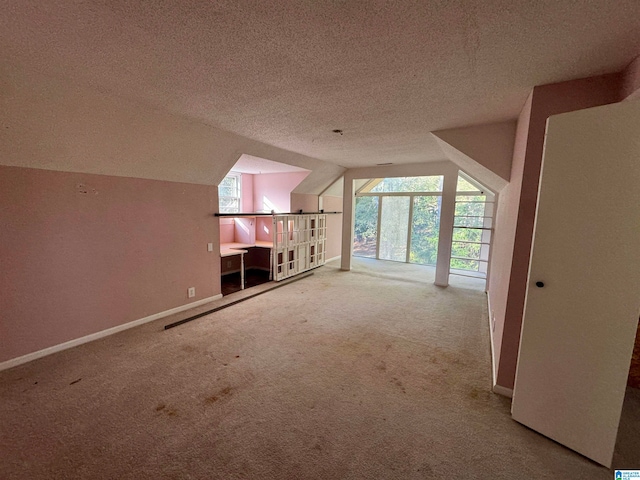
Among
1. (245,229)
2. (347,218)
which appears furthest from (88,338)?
(347,218)

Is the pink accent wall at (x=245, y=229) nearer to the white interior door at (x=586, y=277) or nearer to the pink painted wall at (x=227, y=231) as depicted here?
the pink painted wall at (x=227, y=231)

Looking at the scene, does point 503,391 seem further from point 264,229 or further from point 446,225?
point 264,229

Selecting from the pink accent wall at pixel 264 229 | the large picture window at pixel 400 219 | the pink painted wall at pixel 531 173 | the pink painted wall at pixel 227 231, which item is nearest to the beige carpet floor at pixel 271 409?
the pink painted wall at pixel 531 173

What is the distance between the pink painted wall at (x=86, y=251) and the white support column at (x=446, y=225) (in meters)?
4.13

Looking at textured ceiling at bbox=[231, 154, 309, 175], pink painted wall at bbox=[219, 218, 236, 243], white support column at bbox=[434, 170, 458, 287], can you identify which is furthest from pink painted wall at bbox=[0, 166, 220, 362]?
white support column at bbox=[434, 170, 458, 287]

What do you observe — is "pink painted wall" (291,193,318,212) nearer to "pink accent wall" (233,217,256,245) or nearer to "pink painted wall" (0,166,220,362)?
"pink accent wall" (233,217,256,245)

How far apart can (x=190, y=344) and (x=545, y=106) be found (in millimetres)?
3627

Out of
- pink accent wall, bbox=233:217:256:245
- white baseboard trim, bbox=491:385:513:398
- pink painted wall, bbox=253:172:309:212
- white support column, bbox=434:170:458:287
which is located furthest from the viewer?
pink accent wall, bbox=233:217:256:245

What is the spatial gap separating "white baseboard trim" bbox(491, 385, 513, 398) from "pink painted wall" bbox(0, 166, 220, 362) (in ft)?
11.7

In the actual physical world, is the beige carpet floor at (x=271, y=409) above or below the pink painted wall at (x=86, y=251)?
below

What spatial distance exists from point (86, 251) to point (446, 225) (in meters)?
5.18

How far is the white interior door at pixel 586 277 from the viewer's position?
4.44 ft

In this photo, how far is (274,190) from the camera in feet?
18.4

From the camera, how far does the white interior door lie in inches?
53.3
